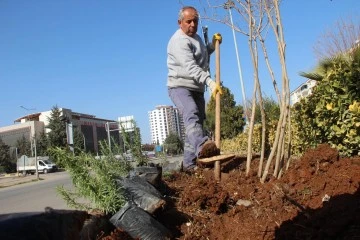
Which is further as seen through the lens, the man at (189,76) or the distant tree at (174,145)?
the distant tree at (174,145)

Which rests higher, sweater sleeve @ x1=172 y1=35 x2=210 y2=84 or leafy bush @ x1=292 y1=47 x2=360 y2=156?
sweater sleeve @ x1=172 y1=35 x2=210 y2=84

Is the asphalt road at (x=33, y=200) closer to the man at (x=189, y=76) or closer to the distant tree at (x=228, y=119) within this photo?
the man at (x=189, y=76)

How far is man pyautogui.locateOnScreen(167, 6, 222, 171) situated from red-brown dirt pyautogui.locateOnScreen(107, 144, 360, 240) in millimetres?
904

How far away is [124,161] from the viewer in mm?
4258

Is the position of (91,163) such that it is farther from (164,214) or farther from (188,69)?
(188,69)

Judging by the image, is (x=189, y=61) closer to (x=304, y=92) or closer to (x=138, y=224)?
(x=138, y=224)

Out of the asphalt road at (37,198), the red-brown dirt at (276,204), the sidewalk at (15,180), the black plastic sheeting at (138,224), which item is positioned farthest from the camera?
the sidewalk at (15,180)

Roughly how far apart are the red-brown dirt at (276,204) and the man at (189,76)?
2.97 ft

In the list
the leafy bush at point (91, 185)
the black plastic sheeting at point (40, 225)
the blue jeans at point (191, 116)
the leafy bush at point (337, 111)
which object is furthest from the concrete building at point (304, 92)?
the black plastic sheeting at point (40, 225)

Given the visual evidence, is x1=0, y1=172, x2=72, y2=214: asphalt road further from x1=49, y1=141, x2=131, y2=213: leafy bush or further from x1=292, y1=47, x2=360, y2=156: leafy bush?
x1=292, y1=47, x2=360, y2=156: leafy bush

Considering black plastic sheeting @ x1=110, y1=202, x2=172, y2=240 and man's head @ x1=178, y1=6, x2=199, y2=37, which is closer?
black plastic sheeting @ x1=110, y1=202, x2=172, y2=240

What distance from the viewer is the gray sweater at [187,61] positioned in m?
4.42

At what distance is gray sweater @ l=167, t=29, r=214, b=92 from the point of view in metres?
4.42

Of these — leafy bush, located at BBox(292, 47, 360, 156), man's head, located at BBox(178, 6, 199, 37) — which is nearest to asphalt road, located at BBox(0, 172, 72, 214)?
man's head, located at BBox(178, 6, 199, 37)
